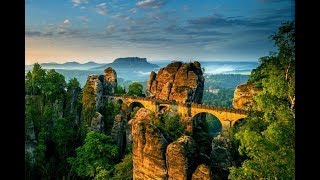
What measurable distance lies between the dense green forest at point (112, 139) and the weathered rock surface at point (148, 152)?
4.44 ft

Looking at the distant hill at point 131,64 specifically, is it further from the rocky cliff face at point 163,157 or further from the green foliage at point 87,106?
the rocky cliff face at point 163,157

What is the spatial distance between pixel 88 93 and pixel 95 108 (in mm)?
1967

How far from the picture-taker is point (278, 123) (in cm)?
830

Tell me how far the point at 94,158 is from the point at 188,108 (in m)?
12.7

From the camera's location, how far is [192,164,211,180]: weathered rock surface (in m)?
13.1

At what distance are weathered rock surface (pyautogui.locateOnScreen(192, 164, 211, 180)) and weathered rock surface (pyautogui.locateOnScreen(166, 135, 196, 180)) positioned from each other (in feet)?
1.13

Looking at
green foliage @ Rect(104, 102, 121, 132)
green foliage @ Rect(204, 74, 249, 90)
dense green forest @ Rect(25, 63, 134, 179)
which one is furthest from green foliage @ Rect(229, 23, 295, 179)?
green foliage @ Rect(204, 74, 249, 90)

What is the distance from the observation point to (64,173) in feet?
79.8

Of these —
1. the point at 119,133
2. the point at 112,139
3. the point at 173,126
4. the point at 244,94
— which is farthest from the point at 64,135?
the point at 244,94

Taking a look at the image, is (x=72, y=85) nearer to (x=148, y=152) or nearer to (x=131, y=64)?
(x=148, y=152)

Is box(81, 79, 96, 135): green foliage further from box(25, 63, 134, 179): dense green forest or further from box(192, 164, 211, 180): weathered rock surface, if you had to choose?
box(192, 164, 211, 180): weathered rock surface

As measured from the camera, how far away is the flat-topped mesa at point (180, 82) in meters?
34.0
